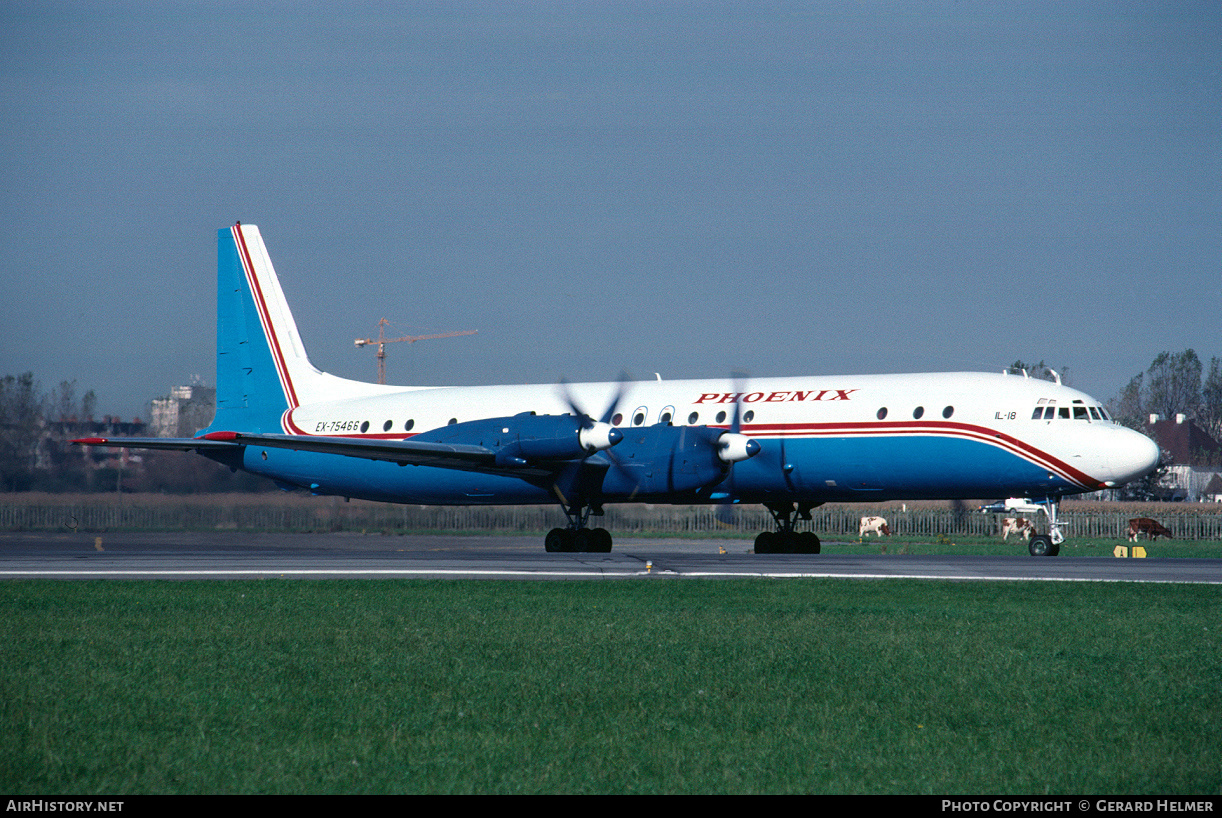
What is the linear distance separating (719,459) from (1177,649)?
18.9 metres

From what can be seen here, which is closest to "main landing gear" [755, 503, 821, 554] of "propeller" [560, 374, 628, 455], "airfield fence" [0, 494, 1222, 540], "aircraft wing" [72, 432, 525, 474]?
"airfield fence" [0, 494, 1222, 540]

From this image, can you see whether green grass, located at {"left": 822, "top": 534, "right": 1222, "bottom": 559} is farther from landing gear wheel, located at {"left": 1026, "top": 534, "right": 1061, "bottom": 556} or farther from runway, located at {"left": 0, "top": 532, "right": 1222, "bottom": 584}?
runway, located at {"left": 0, "top": 532, "right": 1222, "bottom": 584}

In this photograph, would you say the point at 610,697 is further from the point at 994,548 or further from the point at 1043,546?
the point at 994,548

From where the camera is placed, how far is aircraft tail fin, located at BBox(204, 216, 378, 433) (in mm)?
40969

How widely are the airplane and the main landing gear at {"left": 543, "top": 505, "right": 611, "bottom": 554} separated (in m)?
0.04

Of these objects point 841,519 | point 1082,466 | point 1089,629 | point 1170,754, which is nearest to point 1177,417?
point 841,519

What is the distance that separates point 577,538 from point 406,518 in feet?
39.7

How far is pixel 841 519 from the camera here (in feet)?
179

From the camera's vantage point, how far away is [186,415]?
4547 cm

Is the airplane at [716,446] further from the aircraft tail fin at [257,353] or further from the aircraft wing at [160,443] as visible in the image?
the aircraft tail fin at [257,353]

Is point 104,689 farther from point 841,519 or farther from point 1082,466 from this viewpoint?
point 841,519

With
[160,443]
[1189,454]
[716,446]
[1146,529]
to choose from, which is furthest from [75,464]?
[1189,454]

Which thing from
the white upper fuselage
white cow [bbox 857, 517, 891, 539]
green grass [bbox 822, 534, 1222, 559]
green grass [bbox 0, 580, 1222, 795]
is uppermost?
the white upper fuselage

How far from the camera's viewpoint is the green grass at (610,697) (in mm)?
6992
